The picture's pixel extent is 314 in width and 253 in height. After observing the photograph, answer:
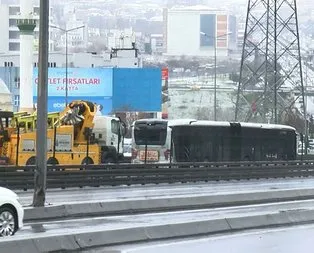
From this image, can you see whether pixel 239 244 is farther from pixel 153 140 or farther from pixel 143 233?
pixel 153 140

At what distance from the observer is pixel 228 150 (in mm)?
45344

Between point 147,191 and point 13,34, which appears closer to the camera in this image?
point 147,191

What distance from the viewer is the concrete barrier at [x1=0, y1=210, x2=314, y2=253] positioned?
38.5ft

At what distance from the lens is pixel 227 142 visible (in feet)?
149

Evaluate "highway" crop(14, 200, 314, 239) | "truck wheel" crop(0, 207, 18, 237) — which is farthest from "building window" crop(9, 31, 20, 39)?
"truck wheel" crop(0, 207, 18, 237)

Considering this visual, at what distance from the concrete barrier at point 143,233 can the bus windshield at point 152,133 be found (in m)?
26.8

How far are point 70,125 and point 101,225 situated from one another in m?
22.6

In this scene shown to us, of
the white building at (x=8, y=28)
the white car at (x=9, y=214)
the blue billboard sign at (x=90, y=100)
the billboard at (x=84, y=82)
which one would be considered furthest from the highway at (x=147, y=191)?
the white building at (x=8, y=28)

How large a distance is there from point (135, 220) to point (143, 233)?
457 centimetres

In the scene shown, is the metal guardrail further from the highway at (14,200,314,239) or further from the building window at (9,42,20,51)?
the building window at (9,42,20,51)

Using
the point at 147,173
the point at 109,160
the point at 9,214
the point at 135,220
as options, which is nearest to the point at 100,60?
the point at 109,160

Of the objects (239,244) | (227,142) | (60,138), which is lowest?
(227,142)

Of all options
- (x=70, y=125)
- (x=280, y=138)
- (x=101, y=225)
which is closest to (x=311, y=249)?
(x=101, y=225)

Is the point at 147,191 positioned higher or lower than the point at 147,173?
lower
